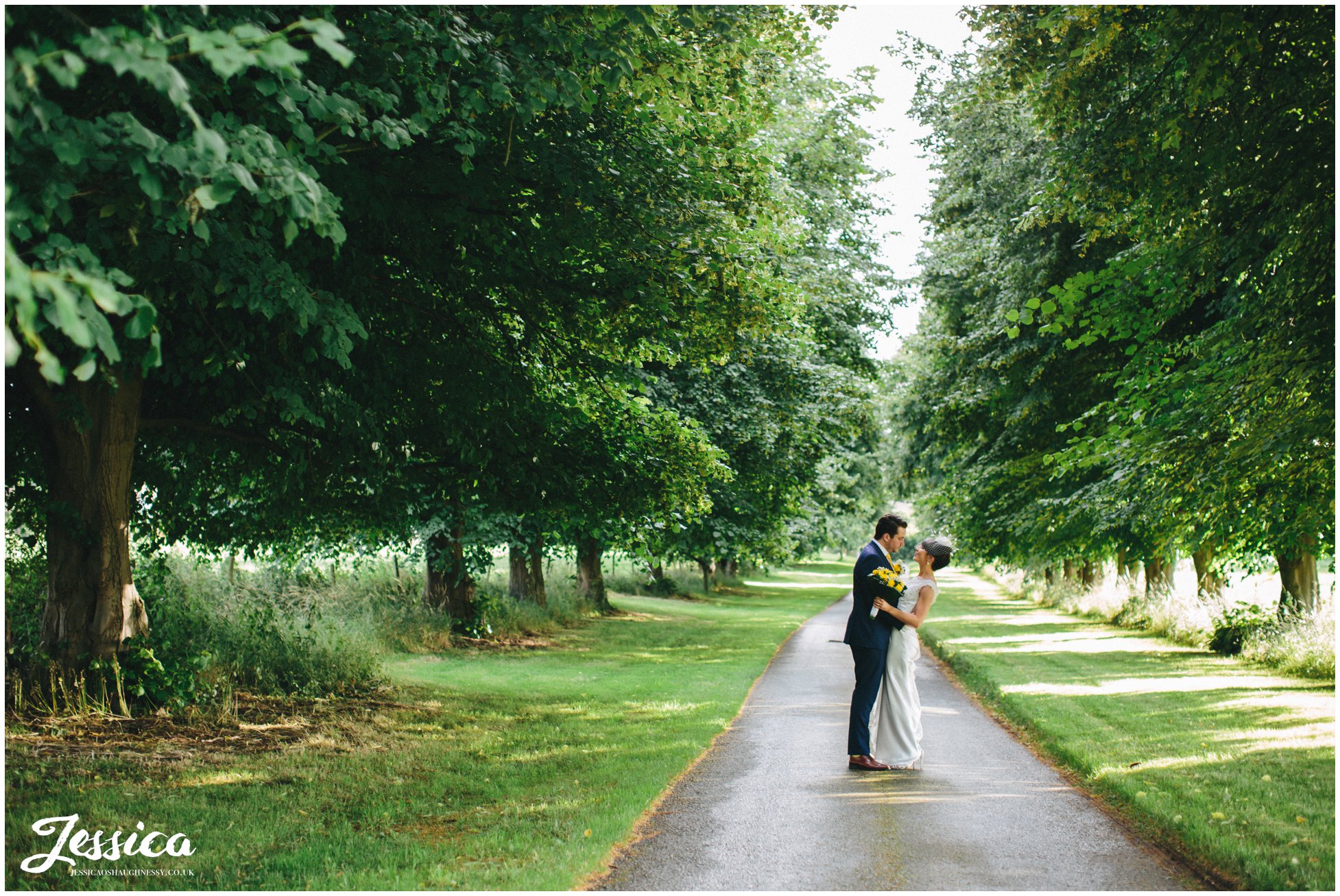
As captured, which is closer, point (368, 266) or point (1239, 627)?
point (368, 266)

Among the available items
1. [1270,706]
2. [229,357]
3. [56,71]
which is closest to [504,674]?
[229,357]

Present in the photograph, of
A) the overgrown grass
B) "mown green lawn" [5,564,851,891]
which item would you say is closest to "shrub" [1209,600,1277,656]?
the overgrown grass

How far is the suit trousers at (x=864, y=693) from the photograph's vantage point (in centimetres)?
798

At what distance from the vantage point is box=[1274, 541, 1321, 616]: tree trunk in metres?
16.5

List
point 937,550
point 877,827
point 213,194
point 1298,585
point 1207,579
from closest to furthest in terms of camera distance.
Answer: point 213,194, point 877,827, point 937,550, point 1298,585, point 1207,579

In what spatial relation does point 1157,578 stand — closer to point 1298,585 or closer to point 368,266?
point 1298,585

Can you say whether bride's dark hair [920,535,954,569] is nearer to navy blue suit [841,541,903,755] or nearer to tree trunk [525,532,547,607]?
navy blue suit [841,541,903,755]

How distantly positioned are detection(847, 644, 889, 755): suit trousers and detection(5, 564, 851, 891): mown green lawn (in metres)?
1.46

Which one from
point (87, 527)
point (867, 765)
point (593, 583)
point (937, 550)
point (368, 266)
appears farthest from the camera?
point (593, 583)

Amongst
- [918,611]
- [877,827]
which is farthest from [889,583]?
[877,827]

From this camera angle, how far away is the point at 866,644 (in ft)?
27.1

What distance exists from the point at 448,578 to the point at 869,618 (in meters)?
12.5

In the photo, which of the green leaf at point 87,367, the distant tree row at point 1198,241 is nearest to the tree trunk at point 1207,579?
the distant tree row at point 1198,241

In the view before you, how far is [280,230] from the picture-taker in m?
6.73
